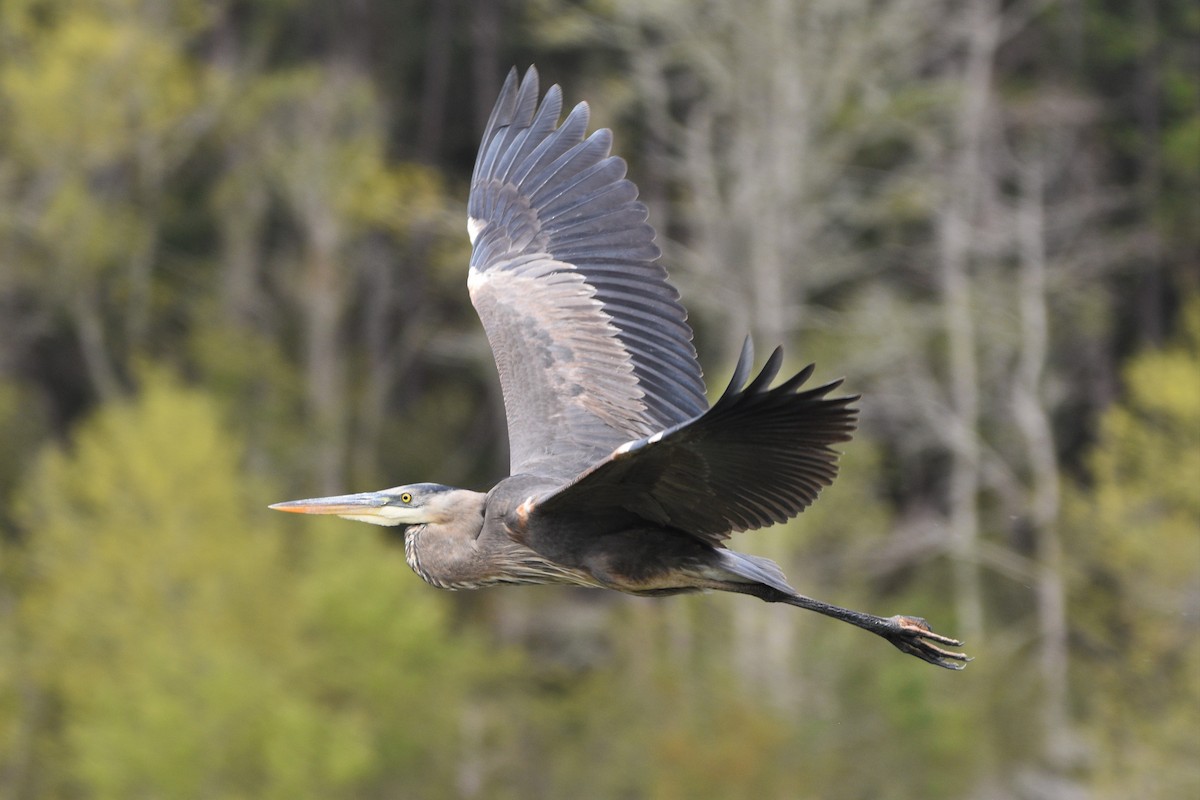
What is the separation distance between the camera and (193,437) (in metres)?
29.3

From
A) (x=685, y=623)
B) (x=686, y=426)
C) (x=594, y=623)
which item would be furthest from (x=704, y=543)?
(x=594, y=623)

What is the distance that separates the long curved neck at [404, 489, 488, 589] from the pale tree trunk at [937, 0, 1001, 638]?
21.7 metres

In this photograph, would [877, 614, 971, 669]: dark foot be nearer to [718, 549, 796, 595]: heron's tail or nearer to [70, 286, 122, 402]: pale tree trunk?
[718, 549, 796, 595]: heron's tail

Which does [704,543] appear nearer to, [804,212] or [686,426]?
[686,426]

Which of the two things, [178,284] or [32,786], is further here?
[178,284]

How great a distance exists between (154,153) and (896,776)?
1680 centimetres

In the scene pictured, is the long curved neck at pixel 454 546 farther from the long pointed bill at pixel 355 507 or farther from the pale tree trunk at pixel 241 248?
the pale tree trunk at pixel 241 248

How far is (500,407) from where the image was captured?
34.2 meters

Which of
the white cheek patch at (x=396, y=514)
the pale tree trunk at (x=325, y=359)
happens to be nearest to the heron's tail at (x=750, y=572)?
the white cheek patch at (x=396, y=514)

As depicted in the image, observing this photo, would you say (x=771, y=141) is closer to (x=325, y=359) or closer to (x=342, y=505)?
(x=325, y=359)

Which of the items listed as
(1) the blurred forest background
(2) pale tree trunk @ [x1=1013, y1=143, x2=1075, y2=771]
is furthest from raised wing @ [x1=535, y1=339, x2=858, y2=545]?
(2) pale tree trunk @ [x1=1013, y1=143, x2=1075, y2=771]

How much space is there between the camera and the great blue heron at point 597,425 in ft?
23.1

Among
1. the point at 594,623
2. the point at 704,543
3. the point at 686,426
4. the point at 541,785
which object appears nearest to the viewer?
the point at 686,426

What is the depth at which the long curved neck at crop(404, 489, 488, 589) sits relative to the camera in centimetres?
828
